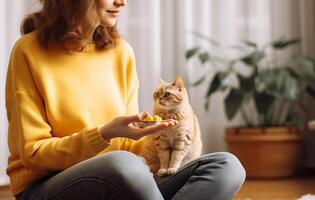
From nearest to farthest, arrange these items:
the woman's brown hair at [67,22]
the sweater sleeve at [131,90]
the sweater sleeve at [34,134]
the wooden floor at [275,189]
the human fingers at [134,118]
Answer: the human fingers at [134,118] → the sweater sleeve at [34,134] → the woman's brown hair at [67,22] → the sweater sleeve at [131,90] → the wooden floor at [275,189]

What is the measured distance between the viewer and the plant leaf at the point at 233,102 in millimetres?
3021

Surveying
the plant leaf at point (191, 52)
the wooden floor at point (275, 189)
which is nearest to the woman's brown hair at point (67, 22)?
the wooden floor at point (275, 189)

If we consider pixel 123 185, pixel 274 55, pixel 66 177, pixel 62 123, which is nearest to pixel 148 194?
pixel 123 185

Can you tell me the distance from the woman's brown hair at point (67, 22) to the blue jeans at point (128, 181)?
1.18ft

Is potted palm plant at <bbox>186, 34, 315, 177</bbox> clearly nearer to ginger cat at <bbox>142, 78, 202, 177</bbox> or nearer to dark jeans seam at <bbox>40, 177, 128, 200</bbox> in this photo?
ginger cat at <bbox>142, 78, 202, 177</bbox>

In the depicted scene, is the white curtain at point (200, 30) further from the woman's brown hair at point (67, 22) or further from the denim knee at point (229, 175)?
the denim knee at point (229, 175)

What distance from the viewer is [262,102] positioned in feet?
10.0

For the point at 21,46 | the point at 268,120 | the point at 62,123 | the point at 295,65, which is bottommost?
the point at 268,120

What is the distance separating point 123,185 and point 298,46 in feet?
7.71

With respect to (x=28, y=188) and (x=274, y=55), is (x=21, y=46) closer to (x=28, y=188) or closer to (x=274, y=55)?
(x=28, y=188)

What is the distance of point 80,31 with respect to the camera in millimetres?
1500

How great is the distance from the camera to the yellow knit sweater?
1.33m

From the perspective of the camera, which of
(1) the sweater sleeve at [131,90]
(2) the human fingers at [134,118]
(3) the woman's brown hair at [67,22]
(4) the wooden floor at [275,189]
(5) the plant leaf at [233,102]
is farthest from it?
(5) the plant leaf at [233,102]

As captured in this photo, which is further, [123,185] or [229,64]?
[229,64]
